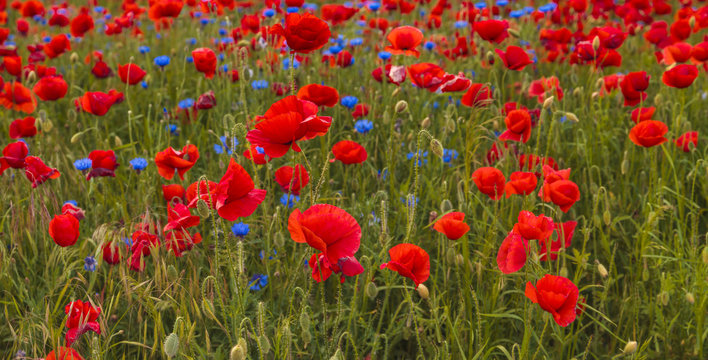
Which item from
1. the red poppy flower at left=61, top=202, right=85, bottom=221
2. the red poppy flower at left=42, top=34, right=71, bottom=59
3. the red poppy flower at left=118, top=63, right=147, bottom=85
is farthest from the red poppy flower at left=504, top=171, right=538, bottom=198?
the red poppy flower at left=42, top=34, right=71, bottom=59

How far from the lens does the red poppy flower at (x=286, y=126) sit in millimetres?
1471

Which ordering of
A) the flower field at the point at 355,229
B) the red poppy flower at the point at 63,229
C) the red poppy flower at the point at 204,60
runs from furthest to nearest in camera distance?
the red poppy flower at the point at 204,60 → the red poppy flower at the point at 63,229 → the flower field at the point at 355,229

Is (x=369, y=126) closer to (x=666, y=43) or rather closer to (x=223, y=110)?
(x=223, y=110)

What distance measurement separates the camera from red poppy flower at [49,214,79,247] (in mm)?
1702

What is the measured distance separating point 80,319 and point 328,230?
681 mm

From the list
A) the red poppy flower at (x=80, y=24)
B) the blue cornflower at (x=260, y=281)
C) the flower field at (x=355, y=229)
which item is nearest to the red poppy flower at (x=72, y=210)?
the flower field at (x=355, y=229)

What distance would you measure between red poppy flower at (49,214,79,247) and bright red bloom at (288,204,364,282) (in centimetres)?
73

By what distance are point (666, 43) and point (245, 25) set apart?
7.59 ft

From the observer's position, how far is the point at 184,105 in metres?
3.10

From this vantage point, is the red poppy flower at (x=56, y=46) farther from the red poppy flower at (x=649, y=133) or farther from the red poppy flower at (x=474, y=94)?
the red poppy flower at (x=649, y=133)

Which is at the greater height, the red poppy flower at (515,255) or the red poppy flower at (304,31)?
the red poppy flower at (304,31)

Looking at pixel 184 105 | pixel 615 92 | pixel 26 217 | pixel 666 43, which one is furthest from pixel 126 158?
pixel 666 43

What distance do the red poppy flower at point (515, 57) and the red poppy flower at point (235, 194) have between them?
1.29 metres

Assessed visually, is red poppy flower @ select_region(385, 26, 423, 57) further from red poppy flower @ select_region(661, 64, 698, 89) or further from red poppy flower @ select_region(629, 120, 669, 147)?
red poppy flower @ select_region(661, 64, 698, 89)
